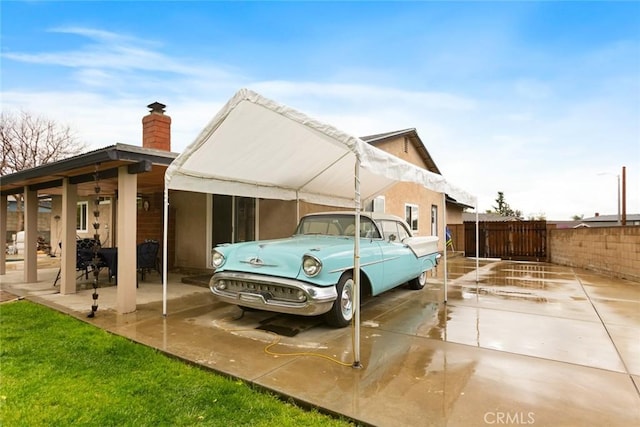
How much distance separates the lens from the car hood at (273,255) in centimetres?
442

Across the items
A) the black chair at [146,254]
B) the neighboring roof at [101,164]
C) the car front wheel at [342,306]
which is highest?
the neighboring roof at [101,164]

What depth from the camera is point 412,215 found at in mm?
15305

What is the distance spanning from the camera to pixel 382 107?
39.9 ft

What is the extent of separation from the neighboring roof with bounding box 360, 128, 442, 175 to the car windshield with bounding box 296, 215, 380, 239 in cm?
595

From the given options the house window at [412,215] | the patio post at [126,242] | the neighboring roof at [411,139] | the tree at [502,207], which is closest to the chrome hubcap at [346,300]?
the patio post at [126,242]

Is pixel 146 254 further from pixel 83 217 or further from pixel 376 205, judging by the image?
pixel 83 217

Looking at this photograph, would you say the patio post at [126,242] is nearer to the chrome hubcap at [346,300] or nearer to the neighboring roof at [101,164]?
the neighboring roof at [101,164]

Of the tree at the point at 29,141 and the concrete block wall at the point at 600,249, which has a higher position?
the tree at the point at 29,141

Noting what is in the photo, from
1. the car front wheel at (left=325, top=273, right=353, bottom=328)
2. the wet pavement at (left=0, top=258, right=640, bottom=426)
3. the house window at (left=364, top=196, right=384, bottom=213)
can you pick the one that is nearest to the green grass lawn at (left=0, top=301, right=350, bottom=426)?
the wet pavement at (left=0, top=258, right=640, bottom=426)

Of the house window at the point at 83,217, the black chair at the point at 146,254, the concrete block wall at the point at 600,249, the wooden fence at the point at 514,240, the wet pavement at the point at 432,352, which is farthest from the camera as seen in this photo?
the wooden fence at the point at 514,240

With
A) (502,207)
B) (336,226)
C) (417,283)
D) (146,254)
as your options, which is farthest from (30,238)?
(502,207)

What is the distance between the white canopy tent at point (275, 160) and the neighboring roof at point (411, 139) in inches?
174

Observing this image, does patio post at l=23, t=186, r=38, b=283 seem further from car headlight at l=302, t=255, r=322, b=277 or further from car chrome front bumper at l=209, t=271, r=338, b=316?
car headlight at l=302, t=255, r=322, b=277

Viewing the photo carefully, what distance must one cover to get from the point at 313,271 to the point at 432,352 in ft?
5.44
